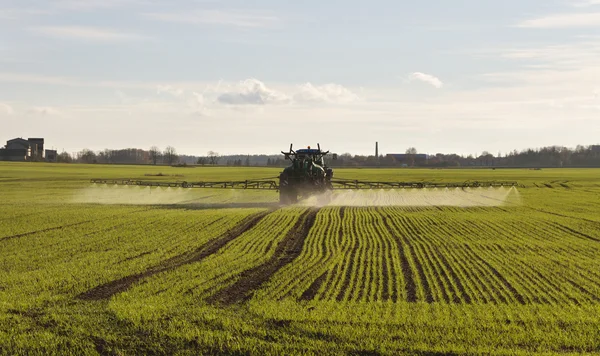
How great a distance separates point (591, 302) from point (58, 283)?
1378 cm

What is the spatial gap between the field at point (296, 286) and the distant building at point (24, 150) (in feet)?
475

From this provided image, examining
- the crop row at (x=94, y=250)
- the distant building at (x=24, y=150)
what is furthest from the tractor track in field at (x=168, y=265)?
the distant building at (x=24, y=150)

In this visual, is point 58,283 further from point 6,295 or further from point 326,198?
point 326,198

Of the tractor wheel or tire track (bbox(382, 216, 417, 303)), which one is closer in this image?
tire track (bbox(382, 216, 417, 303))

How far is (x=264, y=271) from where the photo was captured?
769 inches

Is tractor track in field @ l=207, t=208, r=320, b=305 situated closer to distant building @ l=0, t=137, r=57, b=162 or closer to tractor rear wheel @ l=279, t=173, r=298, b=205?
tractor rear wheel @ l=279, t=173, r=298, b=205

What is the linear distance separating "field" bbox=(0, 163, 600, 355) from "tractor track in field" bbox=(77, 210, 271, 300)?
0.06 m

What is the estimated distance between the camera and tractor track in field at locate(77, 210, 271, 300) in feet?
53.3

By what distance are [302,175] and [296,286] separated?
26.1 meters

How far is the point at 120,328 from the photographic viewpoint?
13203mm

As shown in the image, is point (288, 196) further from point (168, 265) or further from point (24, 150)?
point (24, 150)

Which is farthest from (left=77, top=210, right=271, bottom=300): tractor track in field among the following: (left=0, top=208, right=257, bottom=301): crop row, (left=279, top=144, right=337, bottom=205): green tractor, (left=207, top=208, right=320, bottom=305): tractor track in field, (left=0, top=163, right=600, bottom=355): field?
(left=279, top=144, right=337, bottom=205): green tractor

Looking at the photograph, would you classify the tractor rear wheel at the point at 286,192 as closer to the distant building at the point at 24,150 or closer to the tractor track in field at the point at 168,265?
the tractor track in field at the point at 168,265

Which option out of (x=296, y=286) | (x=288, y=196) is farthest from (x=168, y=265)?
(x=288, y=196)
